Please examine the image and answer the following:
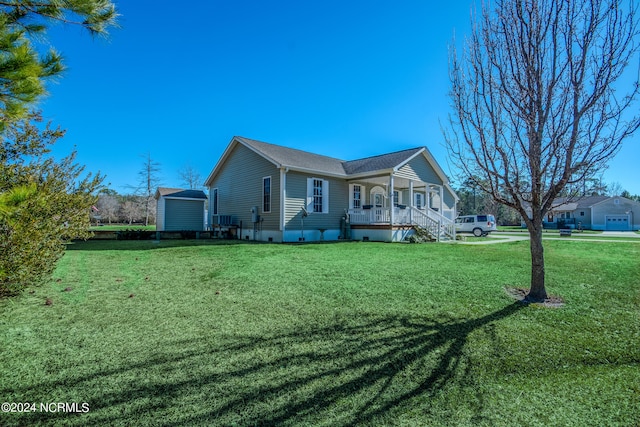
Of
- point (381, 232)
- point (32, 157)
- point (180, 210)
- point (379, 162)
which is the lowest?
point (381, 232)

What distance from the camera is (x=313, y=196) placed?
47.8 feet

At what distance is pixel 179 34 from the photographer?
11.6 metres

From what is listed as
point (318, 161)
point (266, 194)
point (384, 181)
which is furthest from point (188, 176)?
point (384, 181)

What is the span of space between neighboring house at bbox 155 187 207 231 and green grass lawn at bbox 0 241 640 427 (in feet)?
48.7

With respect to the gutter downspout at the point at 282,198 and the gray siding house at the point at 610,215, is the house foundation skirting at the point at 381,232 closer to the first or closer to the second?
the gutter downspout at the point at 282,198

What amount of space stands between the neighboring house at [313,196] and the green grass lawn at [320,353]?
8.43m

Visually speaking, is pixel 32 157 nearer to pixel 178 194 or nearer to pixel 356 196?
pixel 356 196

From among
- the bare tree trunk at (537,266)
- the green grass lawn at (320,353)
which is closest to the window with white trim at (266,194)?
the green grass lawn at (320,353)

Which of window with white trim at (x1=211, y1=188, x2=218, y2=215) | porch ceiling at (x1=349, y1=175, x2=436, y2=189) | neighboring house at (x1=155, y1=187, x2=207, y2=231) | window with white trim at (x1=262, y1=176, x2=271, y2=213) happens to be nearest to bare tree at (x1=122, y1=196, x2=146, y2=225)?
neighboring house at (x1=155, y1=187, x2=207, y2=231)

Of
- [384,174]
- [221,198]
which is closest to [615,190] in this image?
[384,174]

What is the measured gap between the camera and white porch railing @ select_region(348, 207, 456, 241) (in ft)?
48.8

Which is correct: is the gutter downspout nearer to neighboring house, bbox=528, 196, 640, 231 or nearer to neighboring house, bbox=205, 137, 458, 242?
neighboring house, bbox=205, 137, 458, 242

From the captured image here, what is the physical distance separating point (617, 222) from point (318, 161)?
46.0 m

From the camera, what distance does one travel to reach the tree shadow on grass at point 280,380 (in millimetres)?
2014
